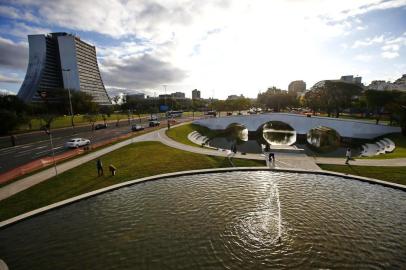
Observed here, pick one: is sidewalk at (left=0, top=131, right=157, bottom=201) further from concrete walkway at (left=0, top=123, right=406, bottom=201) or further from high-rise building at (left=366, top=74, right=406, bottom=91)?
high-rise building at (left=366, top=74, right=406, bottom=91)

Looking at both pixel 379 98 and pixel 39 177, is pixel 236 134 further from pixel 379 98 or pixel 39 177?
pixel 39 177

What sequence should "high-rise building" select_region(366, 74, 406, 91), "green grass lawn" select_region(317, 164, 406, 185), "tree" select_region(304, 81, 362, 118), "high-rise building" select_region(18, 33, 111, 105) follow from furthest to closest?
"high-rise building" select_region(18, 33, 111, 105), "high-rise building" select_region(366, 74, 406, 91), "tree" select_region(304, 81, 362, 118), "green grass lawn" select_region(317, 164, 406, 185)

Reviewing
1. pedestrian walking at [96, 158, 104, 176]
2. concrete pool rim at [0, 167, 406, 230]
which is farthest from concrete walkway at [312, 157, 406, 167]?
pedestrian walking at [96, 158, 104, 176]

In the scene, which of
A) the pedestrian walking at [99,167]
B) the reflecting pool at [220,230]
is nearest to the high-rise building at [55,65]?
the pedestrian walking at [99,167]

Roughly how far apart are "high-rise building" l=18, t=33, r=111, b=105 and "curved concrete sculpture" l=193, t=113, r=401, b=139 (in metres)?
96.6

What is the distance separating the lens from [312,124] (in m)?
59.5

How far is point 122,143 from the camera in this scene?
124ft

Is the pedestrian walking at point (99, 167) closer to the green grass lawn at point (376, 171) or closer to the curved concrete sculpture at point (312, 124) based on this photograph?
the green grass lawn at point (376, 171)

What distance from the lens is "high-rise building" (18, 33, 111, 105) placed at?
140 metres

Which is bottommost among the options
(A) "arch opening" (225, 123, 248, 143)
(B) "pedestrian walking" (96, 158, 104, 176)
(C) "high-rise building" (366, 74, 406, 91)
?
(A) "arch opening" (225, 123, 248, 143)

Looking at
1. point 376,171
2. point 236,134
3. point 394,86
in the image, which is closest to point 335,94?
point 236,134

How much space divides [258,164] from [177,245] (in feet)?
52.7

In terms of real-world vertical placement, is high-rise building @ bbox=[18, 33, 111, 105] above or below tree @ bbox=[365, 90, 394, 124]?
above

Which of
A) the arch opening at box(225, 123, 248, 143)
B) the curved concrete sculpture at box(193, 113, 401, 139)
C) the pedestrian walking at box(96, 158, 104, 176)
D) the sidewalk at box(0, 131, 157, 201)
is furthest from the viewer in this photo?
the arch opening at box(225, 123, 248, 143)
